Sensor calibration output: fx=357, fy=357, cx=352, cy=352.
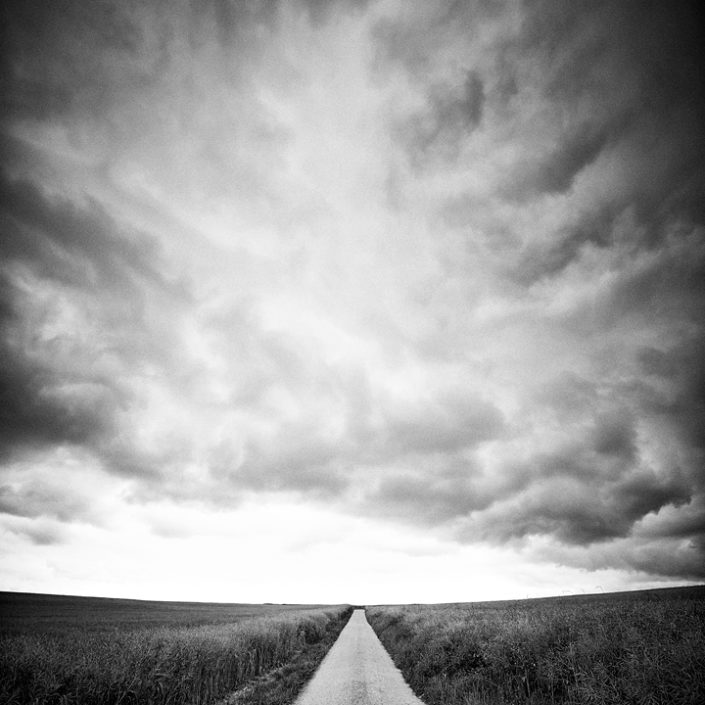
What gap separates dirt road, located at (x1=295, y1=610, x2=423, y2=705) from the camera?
13.7 metres

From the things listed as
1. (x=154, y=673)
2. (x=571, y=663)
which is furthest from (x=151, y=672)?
(x=571, y=663)

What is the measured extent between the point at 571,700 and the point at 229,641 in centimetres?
1617

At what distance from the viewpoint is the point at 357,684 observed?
52.2 feet

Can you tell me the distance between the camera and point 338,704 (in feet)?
43.4

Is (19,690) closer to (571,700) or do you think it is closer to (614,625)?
(571,700)

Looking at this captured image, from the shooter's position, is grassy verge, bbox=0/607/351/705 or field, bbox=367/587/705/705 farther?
grassy verge, bbox=0/607/351/705

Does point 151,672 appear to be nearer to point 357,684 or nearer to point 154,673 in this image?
point 154,673

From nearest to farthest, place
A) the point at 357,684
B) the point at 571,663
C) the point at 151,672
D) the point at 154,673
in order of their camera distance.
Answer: the point at 571,663, the point at 151,672, the point at 154,673, the point at 357,684

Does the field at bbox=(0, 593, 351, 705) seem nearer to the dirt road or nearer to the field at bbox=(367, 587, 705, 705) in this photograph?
the dirt road

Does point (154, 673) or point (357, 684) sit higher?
point (154, 673)

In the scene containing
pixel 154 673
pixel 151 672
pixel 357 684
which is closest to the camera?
pixel 151 672

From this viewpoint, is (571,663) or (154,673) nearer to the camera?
(571,663)

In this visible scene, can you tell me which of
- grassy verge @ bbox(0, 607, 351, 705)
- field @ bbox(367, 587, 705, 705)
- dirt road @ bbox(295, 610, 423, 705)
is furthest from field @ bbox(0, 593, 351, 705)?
field @ bbox(367, 587, 705, 705)

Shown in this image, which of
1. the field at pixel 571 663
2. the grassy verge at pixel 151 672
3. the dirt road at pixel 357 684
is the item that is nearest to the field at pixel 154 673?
the grassy verge at pixel 151 672
